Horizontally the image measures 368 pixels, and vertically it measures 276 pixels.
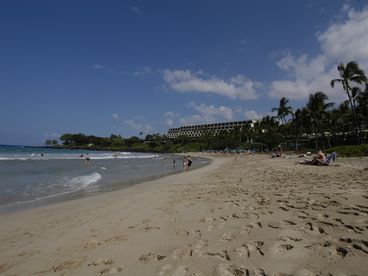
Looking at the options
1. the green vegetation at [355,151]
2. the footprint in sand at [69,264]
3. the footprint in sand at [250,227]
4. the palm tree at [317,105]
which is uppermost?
the palm tree at [317,105]

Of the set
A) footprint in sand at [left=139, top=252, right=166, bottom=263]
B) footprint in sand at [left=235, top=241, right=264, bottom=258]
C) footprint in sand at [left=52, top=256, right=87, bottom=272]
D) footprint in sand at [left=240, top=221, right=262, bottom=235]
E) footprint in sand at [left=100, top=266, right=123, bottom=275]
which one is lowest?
footprint in sand at [left=52, top=256, right=87, bottom=272]

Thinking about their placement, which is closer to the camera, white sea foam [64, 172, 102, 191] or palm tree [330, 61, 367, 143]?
white sea foam [64, 172, 102, 191]

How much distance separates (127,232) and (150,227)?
1.46ft

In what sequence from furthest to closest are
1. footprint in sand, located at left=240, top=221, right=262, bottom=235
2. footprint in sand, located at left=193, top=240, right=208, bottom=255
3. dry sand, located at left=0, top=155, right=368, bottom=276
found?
1. footprint in sand, located at left=240, top=221, right=262, bottom=235
2. footprint in sand, located at left=193, top=240, right=208, bottom=255
3. dry sand, located at left=0, top=155, right=368, bottom=276

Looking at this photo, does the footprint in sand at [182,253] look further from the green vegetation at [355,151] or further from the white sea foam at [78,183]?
the green vegetation at [355,151]

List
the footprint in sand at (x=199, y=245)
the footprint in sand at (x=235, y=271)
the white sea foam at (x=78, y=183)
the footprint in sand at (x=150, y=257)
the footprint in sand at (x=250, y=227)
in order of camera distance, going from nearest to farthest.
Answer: the footprint in sand at (x=235, y=271)
the footprint in sand at (x=150, y=257)
the footprint in sand at (x=199, y=245)
the footprint in sand at (x=250, y=227)
the white sea foam at (x=78, y=183)

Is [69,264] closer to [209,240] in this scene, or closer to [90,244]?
[90,244]

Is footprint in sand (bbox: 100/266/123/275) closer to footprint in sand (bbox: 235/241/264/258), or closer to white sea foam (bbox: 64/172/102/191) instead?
footprint in sand (bbox: 235/241/264/258)

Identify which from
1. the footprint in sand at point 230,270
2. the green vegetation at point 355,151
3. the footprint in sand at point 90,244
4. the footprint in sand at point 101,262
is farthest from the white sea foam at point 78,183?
the green vegetation at point 355,151

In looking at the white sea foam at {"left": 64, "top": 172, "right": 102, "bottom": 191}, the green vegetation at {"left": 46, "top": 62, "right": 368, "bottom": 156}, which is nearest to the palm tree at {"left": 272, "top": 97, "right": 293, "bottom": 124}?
the green vegetation at {"left": 46, "top": 62, "right": 368, "bottom": 156}

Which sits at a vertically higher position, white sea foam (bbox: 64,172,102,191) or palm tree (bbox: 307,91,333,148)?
palm tree (bbox: 307,91,333,148)

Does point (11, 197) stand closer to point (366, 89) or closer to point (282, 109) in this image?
point (366, 89)

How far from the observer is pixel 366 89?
47.5m

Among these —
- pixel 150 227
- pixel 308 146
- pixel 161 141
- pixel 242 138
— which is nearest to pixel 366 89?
pixel 308 146
